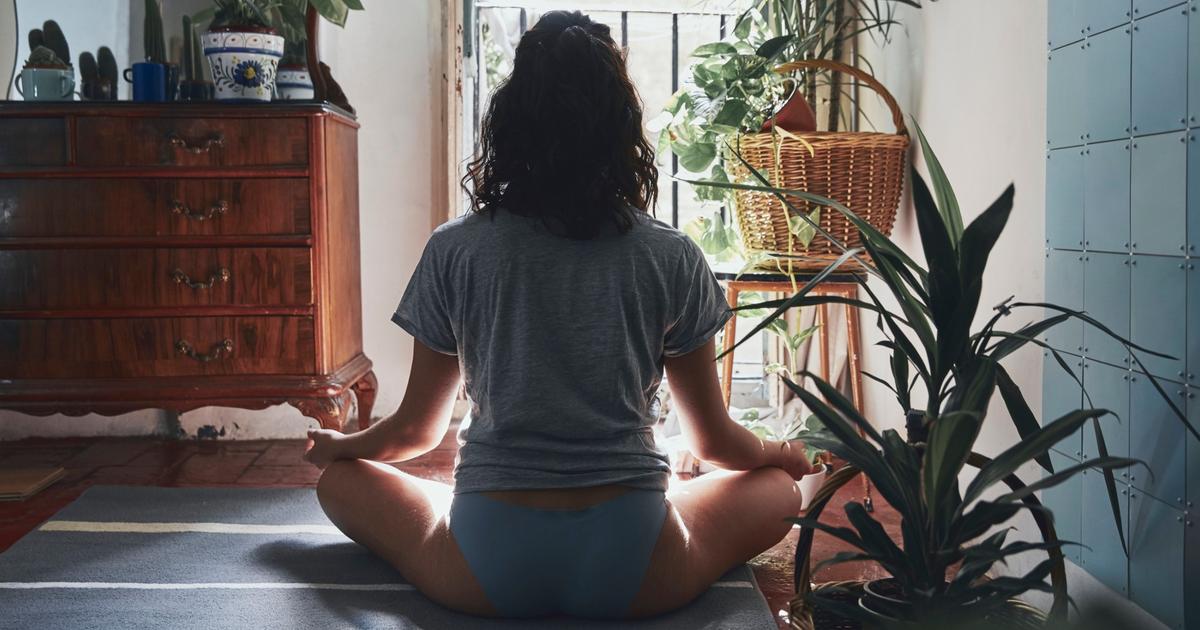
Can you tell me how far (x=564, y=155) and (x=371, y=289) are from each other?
1.88 m

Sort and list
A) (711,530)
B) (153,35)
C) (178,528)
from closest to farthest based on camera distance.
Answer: (711,530) → (178,528) → (153,35)

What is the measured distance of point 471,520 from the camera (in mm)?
1679

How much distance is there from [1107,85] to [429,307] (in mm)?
1041

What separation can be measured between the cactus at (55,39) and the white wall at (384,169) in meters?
0.69

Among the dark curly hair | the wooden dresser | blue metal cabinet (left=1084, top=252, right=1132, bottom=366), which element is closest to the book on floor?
the wooden dresser

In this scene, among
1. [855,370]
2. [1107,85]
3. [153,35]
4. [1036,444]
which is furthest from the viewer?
[153,35]

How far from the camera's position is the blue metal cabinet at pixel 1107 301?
5.05ft

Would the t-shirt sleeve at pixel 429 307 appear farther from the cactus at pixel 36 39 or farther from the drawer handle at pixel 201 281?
the cactus at pixel 36 39

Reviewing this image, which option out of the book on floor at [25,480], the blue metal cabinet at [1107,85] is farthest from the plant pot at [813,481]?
the book on floor at [25,480]

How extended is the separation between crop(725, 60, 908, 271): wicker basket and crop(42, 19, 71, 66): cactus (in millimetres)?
1815

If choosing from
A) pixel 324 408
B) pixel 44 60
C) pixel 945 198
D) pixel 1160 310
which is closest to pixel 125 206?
pixel 44 60

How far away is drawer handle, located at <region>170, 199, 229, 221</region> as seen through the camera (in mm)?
2627

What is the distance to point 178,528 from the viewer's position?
2.28 metres

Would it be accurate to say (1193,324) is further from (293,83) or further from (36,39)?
(36,39)
